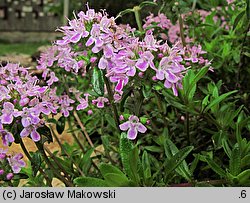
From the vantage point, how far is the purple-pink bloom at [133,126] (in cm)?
106

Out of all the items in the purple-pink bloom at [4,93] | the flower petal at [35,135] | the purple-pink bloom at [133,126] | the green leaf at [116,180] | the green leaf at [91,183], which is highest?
the purple-pink bloom at [4,93]

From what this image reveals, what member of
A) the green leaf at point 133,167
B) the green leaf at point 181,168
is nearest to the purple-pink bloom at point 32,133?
the green leaf at point 133,167

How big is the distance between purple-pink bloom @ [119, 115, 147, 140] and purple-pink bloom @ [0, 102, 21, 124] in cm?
23

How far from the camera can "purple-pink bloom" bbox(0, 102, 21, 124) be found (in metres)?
1.00

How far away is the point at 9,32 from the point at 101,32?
8201 mm

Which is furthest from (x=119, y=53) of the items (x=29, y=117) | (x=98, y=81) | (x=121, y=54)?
(x=29, y=117)

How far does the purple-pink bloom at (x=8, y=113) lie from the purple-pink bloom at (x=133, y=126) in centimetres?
23

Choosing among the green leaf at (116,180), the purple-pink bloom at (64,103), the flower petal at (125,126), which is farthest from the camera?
the purple-pink bloom at (64,103)

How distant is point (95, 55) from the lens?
1074 mm

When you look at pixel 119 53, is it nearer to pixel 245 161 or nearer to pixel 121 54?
pixel 121 54

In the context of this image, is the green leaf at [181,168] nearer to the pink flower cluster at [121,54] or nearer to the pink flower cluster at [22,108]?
the pink flower cluster at [121,54]

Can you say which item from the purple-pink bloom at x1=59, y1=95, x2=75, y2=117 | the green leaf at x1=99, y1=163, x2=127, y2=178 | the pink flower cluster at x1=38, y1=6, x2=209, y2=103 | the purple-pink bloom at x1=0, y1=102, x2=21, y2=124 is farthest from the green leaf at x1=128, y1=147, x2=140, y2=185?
the purple-pink bloom at x1=59, y1=95, x2=75, y2=117

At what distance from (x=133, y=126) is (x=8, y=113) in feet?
0.90
